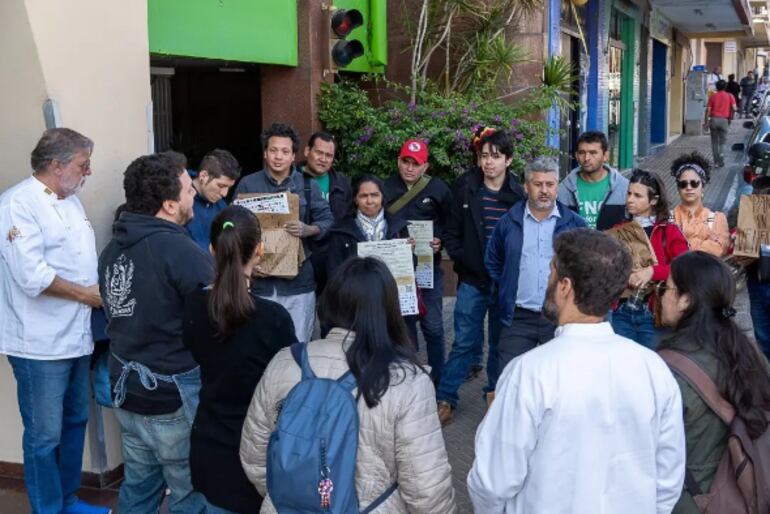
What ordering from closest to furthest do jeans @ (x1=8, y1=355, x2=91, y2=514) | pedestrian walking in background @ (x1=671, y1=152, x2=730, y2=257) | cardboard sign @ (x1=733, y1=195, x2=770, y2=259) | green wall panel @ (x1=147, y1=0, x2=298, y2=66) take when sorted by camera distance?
jeans @ (x1=8, y1=355, x2=91, y2=514)
pedestrian walking in background @ (x1=671, y1=152, x2=730, y2=257)
cardboard sign @ (x1=733, y1=195, x2=770, y2=259)
green wall panel @ (x1=147, y1=0, x2=298, y2=66)

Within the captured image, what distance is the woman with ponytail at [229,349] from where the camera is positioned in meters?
3.22

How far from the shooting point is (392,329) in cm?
296

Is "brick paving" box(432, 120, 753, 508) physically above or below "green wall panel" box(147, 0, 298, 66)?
below

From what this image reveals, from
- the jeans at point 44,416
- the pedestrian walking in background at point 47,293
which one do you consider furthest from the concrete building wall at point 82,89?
the jeans at point 44,416

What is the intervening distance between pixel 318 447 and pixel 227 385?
0.61 metres

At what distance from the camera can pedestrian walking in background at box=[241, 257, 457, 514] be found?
2.81 metres

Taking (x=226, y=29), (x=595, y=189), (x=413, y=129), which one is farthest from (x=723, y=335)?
(x=413, y=129)

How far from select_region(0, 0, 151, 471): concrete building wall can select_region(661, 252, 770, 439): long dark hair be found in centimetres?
303

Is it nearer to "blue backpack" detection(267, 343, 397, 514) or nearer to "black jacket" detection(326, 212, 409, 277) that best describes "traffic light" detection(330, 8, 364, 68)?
"black jacket" detection(326, 212, 409, 277)

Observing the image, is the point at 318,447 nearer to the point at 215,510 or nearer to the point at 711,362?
the point at 215,510

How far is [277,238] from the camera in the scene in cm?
564

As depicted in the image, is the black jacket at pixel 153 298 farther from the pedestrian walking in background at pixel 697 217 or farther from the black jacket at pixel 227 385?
the pedestrian walking in background at pixel 697 217

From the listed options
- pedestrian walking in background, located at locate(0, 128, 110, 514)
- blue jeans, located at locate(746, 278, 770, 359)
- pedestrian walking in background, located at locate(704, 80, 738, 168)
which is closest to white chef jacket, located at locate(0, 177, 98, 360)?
pedestrian walking in background, located at locate(0, 128, 110, 514)

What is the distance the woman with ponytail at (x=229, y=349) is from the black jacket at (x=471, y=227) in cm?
287
